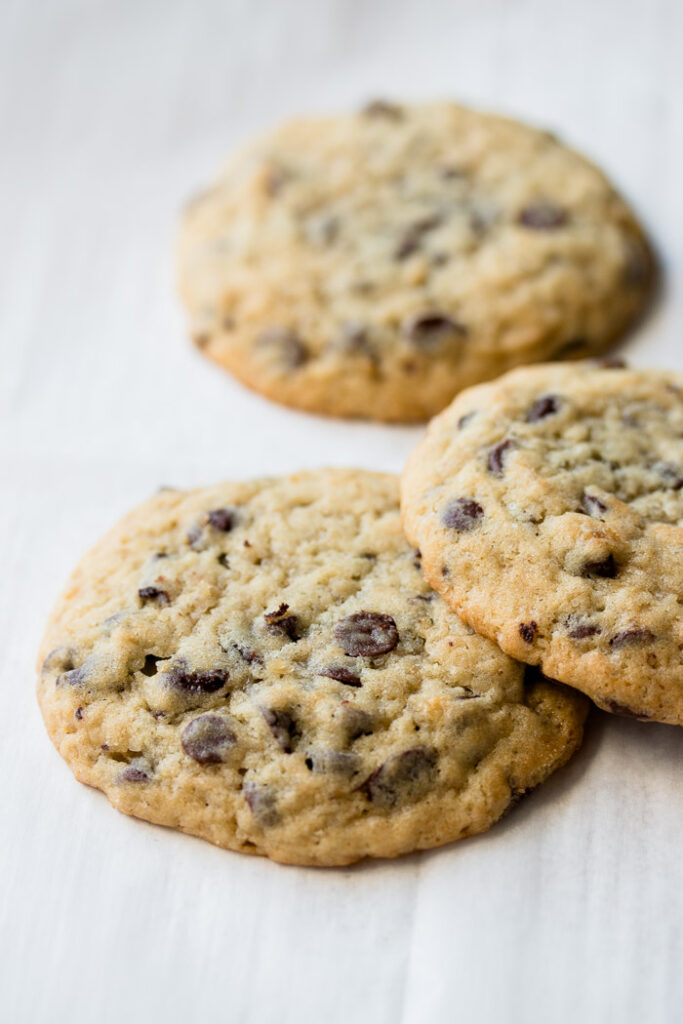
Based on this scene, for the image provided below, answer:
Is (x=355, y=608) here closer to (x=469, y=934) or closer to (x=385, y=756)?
(x=385, y=756)

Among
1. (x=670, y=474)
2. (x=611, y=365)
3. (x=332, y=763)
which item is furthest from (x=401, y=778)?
(x=611, y=365)

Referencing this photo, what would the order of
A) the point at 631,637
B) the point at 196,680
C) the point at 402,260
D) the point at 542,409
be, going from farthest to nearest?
the point at 402,260, the point at 542,409, the point at 196,680, the point at 631,637

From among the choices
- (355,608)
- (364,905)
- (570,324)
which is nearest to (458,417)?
(355,608)

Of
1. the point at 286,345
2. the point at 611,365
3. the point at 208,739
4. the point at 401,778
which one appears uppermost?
the point at 286,345

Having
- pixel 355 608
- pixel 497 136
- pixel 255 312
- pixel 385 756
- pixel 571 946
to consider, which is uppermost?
pixel 497 136

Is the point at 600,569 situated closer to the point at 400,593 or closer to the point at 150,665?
the point at 400,593

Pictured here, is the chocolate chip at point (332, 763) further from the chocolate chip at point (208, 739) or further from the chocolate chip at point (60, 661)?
the chocolate chip at point (60, 661)

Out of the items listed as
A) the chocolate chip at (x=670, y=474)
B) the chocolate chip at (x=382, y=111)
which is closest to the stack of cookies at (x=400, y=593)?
the chocolate chip at (x=670, y=474)
